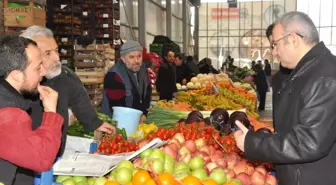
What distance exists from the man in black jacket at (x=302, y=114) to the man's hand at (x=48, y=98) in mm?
1097

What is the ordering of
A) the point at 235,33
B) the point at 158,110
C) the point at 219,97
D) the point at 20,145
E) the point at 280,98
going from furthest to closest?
the point at 235,33 → the point at 219,97 → the point at 158,110 → the point at 280,98 → the point at 20,145

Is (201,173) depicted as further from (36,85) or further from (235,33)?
(235,33)

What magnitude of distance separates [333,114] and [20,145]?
1.60m

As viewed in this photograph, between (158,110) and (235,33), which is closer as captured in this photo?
(158,110)

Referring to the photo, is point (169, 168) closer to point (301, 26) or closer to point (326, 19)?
point (301, 26)

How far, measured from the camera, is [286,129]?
2721 mm

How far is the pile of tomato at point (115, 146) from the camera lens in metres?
3.49

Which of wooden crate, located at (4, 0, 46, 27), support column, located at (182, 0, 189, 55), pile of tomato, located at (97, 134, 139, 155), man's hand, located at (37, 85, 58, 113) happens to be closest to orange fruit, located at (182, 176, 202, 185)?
man's hand, located at (37, 85, 58, 113)

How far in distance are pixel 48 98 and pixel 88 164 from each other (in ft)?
1.54

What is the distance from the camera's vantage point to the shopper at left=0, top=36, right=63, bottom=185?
2273mm

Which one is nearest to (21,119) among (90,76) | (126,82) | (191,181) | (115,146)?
(191,181)

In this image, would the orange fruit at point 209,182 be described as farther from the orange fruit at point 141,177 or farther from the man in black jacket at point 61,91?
the man in black jacket at point 61,91

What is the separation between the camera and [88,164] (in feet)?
9.21

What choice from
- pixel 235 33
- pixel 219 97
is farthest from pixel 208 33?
pixel 219 97
